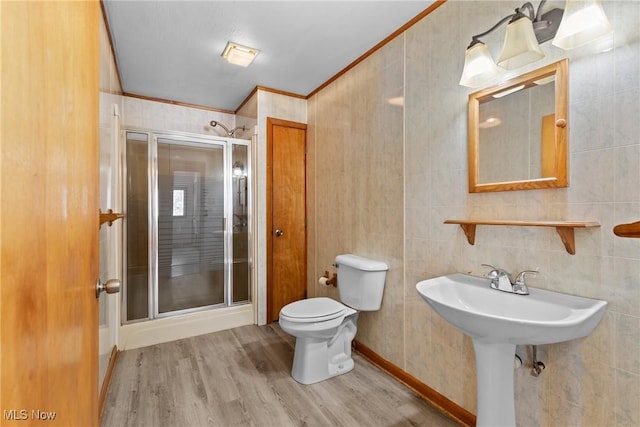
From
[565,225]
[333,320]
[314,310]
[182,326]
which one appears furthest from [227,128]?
[565,225]

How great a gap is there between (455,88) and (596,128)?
2.28ft

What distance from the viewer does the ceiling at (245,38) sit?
1830 mm

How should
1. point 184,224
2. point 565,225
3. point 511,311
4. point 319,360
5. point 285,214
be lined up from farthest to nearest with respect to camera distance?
point 285,214 → point 184,224 → point 319,360 → point 511,311 → point 565,225

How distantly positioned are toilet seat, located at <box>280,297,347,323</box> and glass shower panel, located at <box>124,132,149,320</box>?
148 cm

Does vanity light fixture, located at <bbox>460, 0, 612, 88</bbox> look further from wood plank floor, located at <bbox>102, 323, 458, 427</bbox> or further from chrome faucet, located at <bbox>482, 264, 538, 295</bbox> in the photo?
wood plank floor, located at <bbox>102, 323, 458, 427</bbox>

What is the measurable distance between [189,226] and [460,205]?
239cm

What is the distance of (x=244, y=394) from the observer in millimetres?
1889

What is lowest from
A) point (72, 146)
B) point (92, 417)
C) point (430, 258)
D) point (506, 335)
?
point (92, 417)

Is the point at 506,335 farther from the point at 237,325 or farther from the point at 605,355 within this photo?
the point at 237,325

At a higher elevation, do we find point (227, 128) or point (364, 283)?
point (227, 128)

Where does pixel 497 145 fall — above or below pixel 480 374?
above

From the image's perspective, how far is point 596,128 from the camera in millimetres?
1168

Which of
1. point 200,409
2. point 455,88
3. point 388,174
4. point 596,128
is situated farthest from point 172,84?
point 596,128

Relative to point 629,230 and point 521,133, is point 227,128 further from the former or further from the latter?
point 629,230
